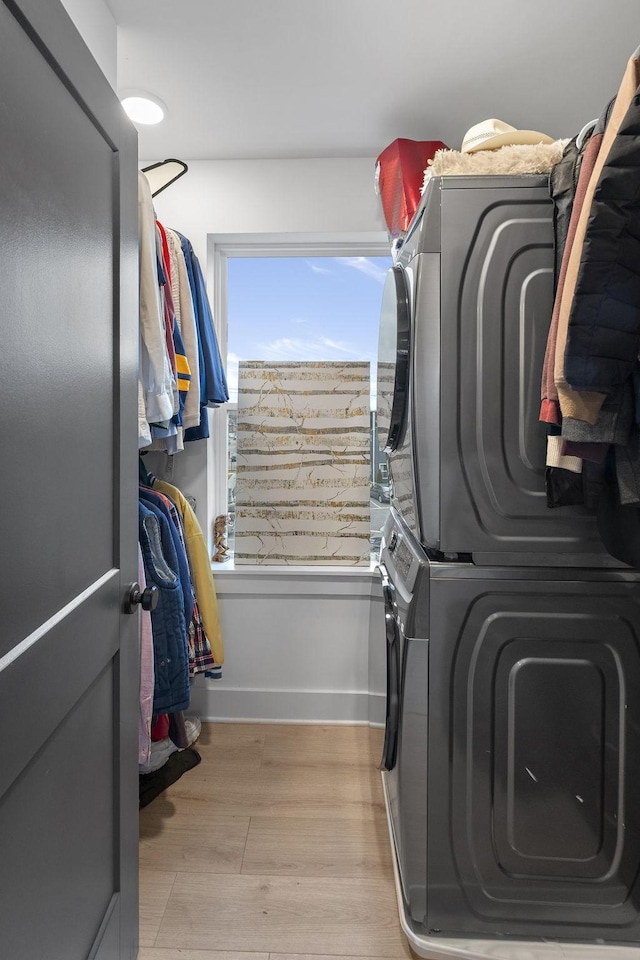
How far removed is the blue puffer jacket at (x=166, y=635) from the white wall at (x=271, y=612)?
2.09 ft

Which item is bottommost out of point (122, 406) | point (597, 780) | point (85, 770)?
point (597, 780)

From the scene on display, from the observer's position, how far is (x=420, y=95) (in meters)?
1.91

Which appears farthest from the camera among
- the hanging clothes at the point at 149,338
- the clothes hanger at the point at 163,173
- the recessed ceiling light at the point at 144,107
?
the clothes hanger at the point at 163,173

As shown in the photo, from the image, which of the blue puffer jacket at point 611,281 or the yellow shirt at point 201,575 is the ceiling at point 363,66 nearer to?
the blue puffer jacket at point 611,281

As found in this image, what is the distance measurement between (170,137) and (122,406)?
5.29ft

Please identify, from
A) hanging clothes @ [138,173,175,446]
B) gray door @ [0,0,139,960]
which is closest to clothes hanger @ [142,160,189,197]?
hanging clothes @ [138,173,175,446]

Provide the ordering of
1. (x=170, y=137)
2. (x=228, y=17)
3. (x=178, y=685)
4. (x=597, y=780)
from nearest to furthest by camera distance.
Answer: (x=597, y=780), (x=228, y=17), (x=178, y=685), (x=170, y=137)

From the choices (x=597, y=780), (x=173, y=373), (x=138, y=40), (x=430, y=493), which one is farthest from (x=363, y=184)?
(x=597, y=780)

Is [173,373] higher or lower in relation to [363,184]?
lower

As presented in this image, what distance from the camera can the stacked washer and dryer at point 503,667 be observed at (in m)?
1.27

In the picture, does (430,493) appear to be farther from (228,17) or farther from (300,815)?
(228,17)

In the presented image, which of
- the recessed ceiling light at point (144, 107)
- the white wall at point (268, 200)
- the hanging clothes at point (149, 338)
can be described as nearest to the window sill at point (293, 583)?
the hanging clothes at point (149, 338)

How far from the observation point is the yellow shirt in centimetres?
213

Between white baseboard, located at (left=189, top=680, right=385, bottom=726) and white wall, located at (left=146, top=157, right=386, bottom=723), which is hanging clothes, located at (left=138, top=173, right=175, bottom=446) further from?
white baseboard, located at (left=189, top=680, right=385, bottom=726)
